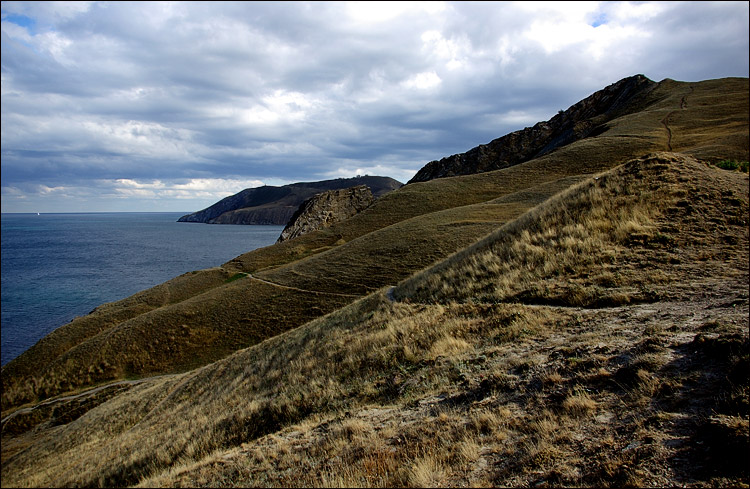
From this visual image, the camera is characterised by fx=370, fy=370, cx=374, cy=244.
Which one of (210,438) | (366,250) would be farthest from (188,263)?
(210,438)

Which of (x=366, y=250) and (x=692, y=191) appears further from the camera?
(x=366, y=250)

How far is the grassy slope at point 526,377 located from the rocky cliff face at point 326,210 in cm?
6281

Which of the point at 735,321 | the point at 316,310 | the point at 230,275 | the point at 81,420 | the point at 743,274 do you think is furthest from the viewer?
the point at 230,275

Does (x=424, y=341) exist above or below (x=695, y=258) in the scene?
below

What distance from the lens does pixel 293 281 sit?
1540 inches

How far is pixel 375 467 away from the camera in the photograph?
4.90 m

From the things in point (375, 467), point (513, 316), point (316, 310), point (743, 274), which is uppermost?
point (743, 274)

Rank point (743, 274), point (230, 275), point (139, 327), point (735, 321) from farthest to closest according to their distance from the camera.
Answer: point (230, 275) → point (139, 327) → point (743, 274) → point (735, 321)

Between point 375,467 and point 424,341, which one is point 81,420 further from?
point 375,467

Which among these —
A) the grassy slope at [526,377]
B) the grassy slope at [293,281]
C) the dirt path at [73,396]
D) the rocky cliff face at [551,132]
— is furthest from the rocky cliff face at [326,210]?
the grassy slope at [526,377]

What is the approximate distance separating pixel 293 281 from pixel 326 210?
4555cm

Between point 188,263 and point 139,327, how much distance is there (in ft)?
190

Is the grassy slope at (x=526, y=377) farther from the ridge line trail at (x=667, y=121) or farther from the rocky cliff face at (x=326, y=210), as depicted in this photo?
the rocky cliff face at (x=326, y=210)

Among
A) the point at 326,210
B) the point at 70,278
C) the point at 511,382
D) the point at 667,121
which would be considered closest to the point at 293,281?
the point at 511,382
